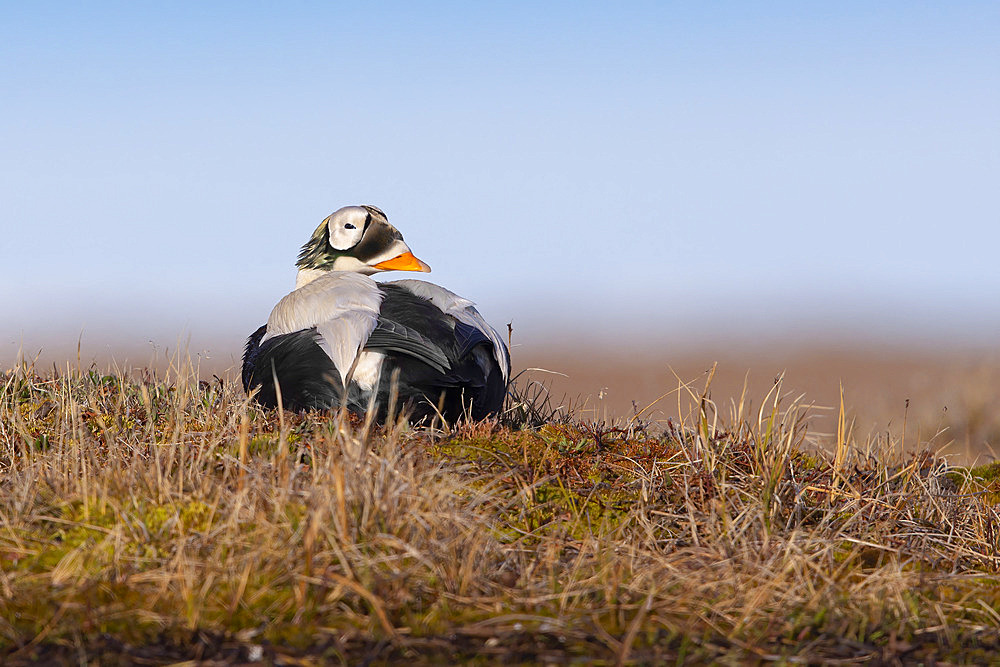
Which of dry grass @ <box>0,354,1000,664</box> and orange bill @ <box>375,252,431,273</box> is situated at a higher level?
orange bill @ <box>375,252,431,273</box>

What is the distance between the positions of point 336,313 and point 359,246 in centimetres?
127

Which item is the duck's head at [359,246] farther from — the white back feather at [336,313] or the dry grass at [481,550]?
the dry grass at [481,550]

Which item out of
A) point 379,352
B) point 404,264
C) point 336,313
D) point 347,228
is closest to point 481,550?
point 379,352

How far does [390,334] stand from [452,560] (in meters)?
2.81

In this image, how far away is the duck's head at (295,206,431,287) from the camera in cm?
736

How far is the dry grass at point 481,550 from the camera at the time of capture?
3.05 metres

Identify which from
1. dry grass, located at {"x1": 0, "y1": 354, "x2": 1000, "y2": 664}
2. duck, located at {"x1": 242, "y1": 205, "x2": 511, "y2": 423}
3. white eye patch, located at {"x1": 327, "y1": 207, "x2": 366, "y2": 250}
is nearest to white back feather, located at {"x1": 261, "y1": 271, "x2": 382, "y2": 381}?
duck, located at {"x1": 242, "y1": 205, "x2": 511, "y2": 423}

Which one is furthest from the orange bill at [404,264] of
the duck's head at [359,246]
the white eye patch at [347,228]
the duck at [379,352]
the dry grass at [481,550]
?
the dry grass at [481,550]

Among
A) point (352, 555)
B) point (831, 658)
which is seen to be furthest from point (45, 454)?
point (831, 658)

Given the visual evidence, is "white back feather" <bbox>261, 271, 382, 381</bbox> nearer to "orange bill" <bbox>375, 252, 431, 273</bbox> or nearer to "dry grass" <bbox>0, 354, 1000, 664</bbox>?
"orange bill" <bbox>375, 252, 431, 273</bbox>

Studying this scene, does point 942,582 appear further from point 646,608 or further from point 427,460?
point 427,460

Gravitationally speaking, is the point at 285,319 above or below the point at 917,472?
above

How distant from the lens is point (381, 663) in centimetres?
286

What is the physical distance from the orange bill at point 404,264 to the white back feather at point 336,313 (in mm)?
609
